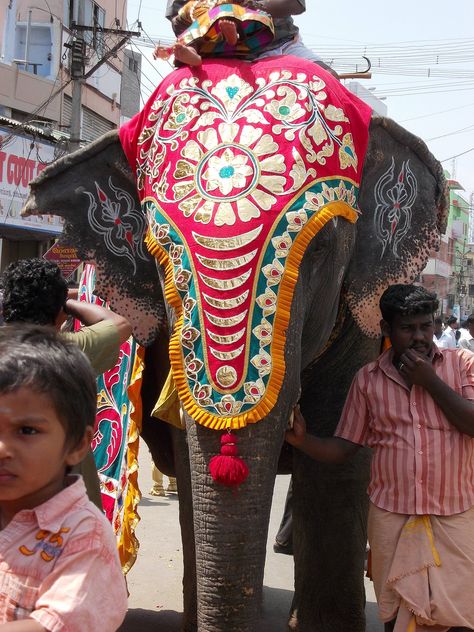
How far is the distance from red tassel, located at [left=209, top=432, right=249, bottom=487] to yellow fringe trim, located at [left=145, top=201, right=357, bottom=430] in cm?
5

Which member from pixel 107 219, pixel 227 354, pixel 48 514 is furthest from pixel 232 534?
pixel 107 219

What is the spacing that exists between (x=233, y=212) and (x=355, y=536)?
168 centimetres

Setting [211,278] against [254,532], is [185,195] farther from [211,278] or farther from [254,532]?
[254,532]

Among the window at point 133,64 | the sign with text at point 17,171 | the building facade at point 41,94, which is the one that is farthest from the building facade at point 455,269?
the sign with text at point 17,171

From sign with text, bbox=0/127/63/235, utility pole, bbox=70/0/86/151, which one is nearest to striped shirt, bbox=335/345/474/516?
sign with text, bbox=0/127/63/235

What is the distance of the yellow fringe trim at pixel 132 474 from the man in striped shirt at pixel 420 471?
104cm

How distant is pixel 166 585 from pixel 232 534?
242 cm

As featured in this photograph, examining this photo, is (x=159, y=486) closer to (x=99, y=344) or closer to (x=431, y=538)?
(x=431, y=538)

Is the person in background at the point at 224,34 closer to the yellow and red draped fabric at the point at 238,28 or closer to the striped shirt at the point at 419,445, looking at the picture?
the yellow and red draped fabric at the point at 238,28

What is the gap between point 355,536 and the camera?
4.18 m

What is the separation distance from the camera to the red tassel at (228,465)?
2.86 m

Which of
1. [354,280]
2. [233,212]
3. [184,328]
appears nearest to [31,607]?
[184,328]

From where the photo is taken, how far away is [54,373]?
1.72m

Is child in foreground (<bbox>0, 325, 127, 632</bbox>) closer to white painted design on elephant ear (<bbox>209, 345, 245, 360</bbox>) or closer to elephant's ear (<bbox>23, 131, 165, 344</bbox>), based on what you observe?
white painted design on elephant ear (<bbox>209, 345, 245, 360</bbox>)
